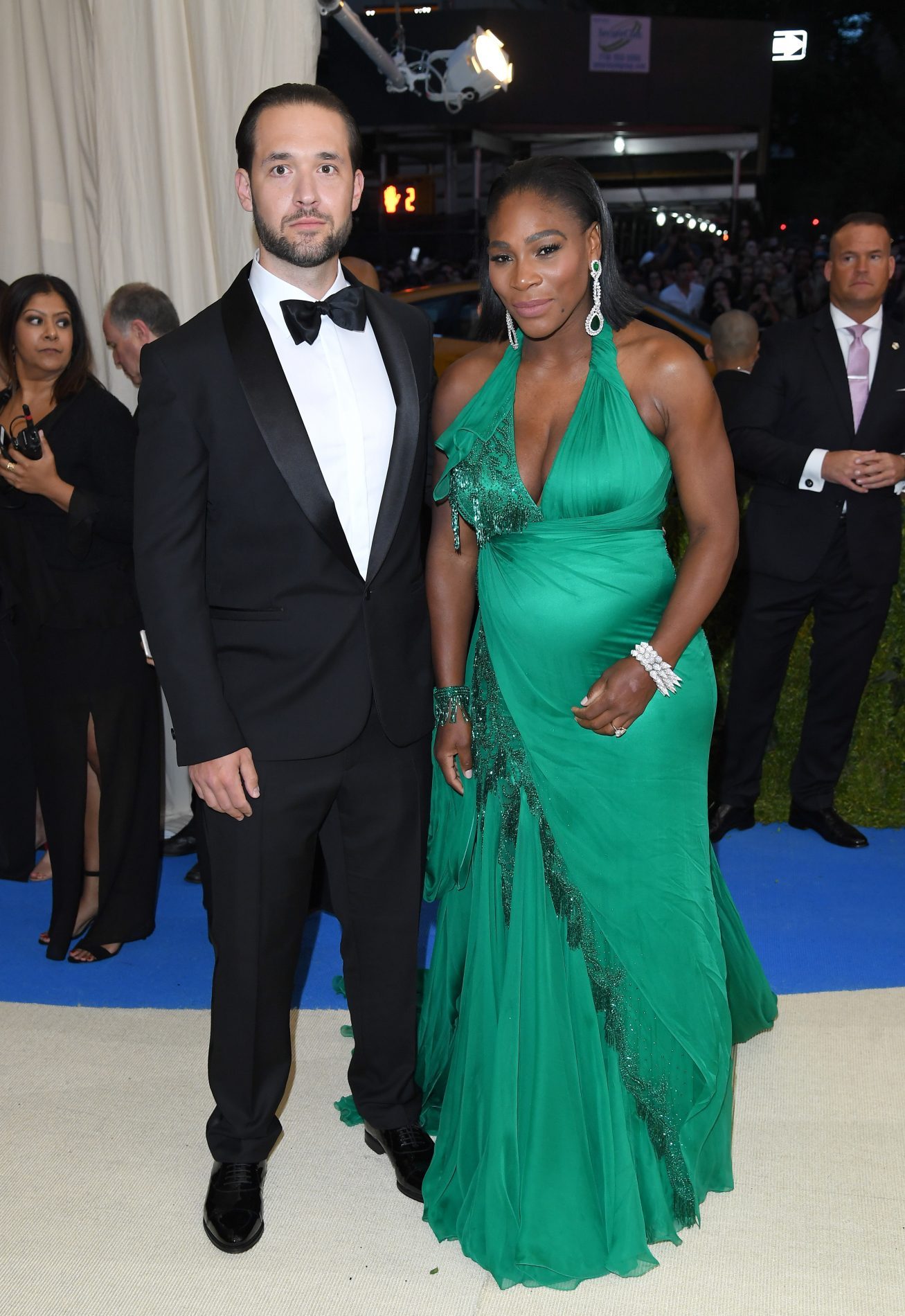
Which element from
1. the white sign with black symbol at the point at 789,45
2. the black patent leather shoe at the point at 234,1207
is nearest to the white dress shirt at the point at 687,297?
the white sign with black symbol at the point at 789,45

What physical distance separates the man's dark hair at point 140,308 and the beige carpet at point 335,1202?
7.17ft

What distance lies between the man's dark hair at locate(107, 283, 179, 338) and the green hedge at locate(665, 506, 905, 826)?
2.10 meters

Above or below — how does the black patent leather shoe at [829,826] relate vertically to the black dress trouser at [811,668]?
below

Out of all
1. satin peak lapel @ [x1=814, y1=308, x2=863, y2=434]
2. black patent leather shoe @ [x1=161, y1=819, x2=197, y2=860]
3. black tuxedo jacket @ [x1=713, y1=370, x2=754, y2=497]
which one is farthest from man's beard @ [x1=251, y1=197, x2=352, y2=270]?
black patent leather shoe @ [x1=161, y1=819, x2=197, y2=860]

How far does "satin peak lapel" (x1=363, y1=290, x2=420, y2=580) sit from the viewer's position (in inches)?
89.1

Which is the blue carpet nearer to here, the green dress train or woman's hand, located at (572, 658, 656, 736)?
the green dress train

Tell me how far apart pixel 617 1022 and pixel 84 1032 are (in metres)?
1.66

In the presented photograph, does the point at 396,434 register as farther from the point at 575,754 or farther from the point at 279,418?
the point at 575,754

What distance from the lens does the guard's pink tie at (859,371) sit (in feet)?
14.3

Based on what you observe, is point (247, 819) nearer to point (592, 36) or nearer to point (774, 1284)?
point (774, 1284)

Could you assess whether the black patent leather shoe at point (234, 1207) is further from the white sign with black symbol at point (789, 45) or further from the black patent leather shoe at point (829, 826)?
the white sign with black symbol at point (789, 45)

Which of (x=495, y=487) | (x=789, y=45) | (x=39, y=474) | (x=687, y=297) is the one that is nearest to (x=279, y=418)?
(x=495, y=487)

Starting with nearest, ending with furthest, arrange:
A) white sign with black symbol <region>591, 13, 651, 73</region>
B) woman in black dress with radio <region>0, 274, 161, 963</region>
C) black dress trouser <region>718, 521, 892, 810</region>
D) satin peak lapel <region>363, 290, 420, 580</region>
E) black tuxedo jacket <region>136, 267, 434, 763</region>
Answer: black tuxedo jacket <region>136, 267, 434, 763</region> → satin peak lapel <region>363, 290, 420, 580</region> → woman in black dress with radio <region>0, 274, 161, 963</region> → black dress trouser <region>718, 521, 892, 810</region> → white sign with black symbol <region>591, 13, 651, 73</region>

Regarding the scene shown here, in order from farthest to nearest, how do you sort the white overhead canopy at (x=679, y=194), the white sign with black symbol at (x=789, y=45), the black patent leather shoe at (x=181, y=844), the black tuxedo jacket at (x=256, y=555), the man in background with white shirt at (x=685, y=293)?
the white sign with black symbol at (x=789, y=45), the white overhead canopy at (x=679, y=194), the man in background with white shirt at (x=685, y=293), the black patent leather shoe at (x=181, y=844), the black tuxedo jacket at (x=256, y=555)
